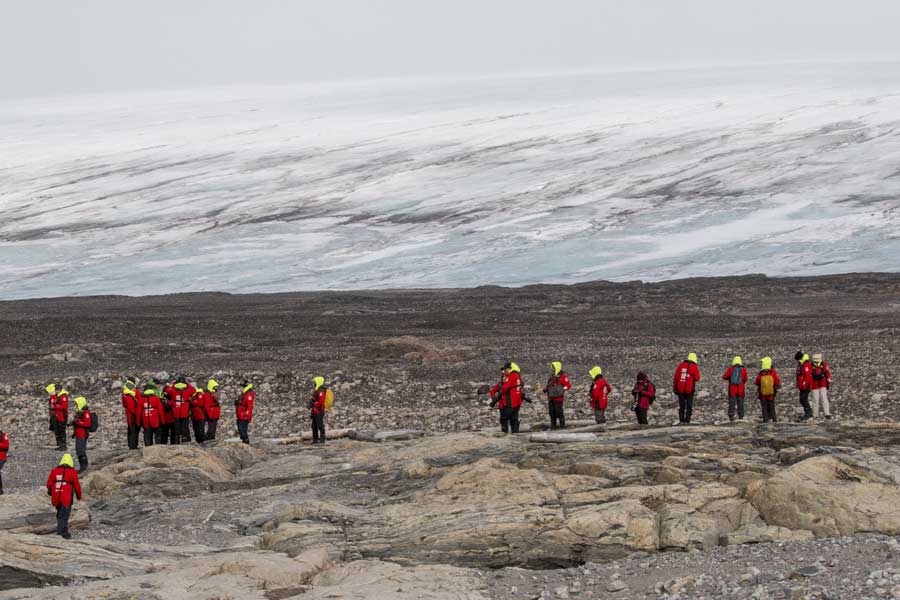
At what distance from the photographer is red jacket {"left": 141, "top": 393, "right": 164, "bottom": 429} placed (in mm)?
14938

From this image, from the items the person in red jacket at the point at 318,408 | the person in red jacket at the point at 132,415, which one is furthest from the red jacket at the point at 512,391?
the person in red jacket at the point at 132,415

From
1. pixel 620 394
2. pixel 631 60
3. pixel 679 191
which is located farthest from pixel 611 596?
pixel 631 60

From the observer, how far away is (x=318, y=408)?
49.2 ft

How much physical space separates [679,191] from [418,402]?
85.0ft

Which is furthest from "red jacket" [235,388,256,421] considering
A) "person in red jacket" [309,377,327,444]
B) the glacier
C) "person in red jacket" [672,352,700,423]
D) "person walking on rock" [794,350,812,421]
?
the glacier

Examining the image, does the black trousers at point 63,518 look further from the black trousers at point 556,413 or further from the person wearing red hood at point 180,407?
the black trousers at point 556,413

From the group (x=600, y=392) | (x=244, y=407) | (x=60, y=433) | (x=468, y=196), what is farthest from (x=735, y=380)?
(x=468, y=196)

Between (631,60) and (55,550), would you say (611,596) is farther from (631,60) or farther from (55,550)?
(631,60)

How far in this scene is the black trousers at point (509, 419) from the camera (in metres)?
14.4

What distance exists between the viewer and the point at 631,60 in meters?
146

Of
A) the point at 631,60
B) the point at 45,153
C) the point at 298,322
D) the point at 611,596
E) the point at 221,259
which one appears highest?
the point at 631,60

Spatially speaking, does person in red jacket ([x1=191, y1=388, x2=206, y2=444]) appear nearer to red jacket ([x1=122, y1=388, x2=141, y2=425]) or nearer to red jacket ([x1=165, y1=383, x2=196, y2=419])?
red jacket ([x1=165, y1=383, x2=196, y2=419])

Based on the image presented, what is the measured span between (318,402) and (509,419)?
2399 mm

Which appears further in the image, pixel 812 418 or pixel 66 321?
pixel 66 321
